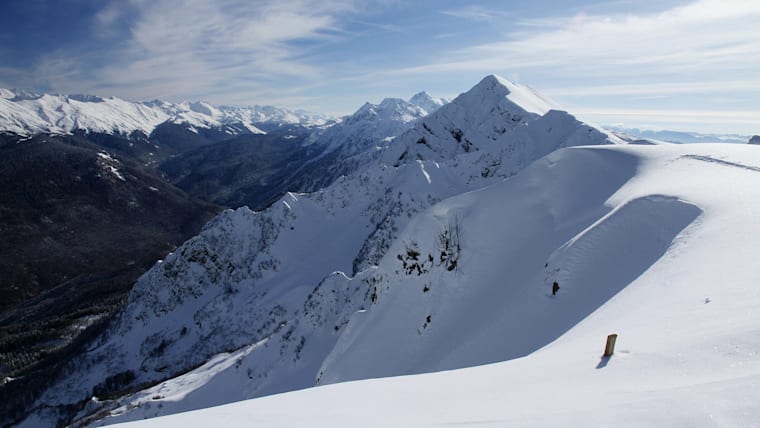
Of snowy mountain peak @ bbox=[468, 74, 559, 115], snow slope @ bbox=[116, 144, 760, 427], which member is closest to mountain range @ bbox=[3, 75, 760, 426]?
snow slope @ bbox=[116, 144, 760, 427]

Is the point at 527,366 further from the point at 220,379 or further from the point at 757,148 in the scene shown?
the point at 220,379

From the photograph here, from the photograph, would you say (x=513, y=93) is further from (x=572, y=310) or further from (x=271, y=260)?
(x=572, y=310)

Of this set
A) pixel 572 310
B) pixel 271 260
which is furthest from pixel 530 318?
pixel 271 260

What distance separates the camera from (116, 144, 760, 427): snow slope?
5879 millimetres

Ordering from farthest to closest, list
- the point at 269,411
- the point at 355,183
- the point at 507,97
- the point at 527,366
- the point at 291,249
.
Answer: the point at 507,97, the point at 355,183, the point at 291,249, the point at 527,366, the point at 269,411

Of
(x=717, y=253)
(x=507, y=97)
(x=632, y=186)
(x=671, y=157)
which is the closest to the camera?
(x=717, y=253)

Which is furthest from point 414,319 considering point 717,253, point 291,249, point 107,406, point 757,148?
point 291,249

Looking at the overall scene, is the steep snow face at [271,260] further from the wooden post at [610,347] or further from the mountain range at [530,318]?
the wooden post at [610,347]

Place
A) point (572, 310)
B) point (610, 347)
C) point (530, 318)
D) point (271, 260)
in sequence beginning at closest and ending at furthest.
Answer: point (610, 347) → point (572, 310) → point (530, 318) → point (271, 260)

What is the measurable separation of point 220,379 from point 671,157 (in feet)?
150

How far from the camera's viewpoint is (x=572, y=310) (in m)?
13.6

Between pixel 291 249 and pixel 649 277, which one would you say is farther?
pixel 291 249

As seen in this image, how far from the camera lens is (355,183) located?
3669 inches

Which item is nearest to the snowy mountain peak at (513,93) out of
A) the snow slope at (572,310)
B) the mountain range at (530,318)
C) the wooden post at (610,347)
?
the mountain range at (530,318)
